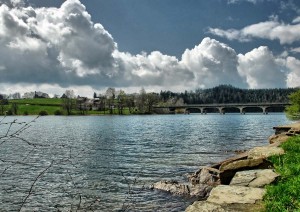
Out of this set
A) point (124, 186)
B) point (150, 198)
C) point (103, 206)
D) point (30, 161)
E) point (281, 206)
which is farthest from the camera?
point (30, 161)

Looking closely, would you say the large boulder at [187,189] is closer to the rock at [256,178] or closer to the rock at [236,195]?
the rock at [256,178]

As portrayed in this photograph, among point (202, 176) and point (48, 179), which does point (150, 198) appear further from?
point (48, 179)

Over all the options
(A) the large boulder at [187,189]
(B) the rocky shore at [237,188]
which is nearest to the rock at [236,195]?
(B) the rocky shore at [237,188]

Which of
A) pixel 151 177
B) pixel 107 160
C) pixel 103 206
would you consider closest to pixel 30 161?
pixel 107 160

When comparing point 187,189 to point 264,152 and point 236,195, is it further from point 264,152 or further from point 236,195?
point 236,195

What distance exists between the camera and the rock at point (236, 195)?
11.8 m

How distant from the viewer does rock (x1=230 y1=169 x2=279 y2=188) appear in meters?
14.0

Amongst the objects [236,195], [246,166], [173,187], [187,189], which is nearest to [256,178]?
[236,195]

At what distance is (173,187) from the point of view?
2347cm

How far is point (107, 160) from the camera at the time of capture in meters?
38.4

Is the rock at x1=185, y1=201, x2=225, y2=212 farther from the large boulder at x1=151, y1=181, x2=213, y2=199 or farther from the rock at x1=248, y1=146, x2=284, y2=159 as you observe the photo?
the large boulder at x1=151, y1=181, x2=213, y2=199

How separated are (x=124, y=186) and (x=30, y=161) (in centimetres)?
1639

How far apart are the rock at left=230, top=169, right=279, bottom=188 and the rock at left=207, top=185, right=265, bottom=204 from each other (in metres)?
1.05

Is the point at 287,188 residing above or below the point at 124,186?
above
